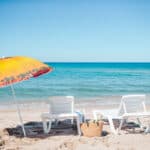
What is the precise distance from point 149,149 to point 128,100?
155cm

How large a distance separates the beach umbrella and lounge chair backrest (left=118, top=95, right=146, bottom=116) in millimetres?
1878

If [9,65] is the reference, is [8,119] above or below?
below

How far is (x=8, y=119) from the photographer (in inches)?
360

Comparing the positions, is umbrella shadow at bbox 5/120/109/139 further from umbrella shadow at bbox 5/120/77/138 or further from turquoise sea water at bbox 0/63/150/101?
turquoise sea water at bbox 0/63/150/101

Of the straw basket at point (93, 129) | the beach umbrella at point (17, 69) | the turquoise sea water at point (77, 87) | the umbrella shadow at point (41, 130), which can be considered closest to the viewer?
the beach umbrella at point (17, 69)

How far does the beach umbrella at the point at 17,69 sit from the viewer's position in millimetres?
6207

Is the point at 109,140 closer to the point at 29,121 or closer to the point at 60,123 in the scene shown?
the point at 60,123

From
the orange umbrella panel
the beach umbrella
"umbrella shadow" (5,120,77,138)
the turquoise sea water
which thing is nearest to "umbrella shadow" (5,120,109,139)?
"umbrella shadow" (5,120,77,138)

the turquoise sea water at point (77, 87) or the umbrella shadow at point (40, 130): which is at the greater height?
the umbrella shadow at point (40, 130)

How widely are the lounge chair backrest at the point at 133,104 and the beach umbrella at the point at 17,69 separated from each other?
1878 millimetres

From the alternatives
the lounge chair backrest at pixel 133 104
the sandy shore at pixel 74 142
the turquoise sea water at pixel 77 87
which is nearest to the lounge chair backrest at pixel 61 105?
the sandy shore at pixel 74 142

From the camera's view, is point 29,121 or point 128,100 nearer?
point 128,100

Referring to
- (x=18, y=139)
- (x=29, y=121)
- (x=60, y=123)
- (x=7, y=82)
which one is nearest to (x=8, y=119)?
(x=29, y=121)

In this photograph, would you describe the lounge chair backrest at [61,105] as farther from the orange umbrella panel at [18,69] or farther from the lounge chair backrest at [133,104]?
the lounge chair backrest at [133,104]
